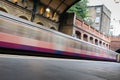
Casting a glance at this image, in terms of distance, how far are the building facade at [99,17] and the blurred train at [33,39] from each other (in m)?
34.2

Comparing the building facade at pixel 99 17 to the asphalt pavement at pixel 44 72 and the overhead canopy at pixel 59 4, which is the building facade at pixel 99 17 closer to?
the overhead canopy at pixel 59 4

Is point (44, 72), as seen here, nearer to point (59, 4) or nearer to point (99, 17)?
point (59, 4)

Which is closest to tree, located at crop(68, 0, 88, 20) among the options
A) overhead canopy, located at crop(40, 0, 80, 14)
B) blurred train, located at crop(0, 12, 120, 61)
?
overhead canopy, located at crop(40, 0, 80, 14)

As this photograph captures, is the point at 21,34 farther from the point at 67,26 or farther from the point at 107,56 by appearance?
the point at 107,56

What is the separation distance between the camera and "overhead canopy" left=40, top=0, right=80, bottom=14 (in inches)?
920

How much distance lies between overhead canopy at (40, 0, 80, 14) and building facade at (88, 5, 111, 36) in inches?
1091

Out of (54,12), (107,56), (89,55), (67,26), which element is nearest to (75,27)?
(67,26)

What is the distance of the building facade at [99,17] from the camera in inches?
2099

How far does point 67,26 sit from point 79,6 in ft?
27.5

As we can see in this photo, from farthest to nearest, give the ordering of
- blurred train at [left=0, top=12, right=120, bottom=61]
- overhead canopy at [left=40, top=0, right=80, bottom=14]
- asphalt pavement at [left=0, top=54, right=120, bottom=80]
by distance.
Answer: overhead canopy at [left=40, top=0, right=80, bottom=14] < blurred train at [left=0, top=12, right=120, bottom=61] < asphalt pavement at [left=0, top=54, right=120, bottom=80]

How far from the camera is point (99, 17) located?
5391 centimetres

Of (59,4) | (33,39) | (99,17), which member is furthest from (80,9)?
(33,39)

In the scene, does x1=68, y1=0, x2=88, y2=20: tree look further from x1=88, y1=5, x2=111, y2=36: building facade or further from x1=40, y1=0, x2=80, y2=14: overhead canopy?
x1=88, y1=5, x2=111, y2=36: building facade

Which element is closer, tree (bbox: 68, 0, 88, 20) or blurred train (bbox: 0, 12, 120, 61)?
blurred train (bbox: 0, 12, 120, 61)
